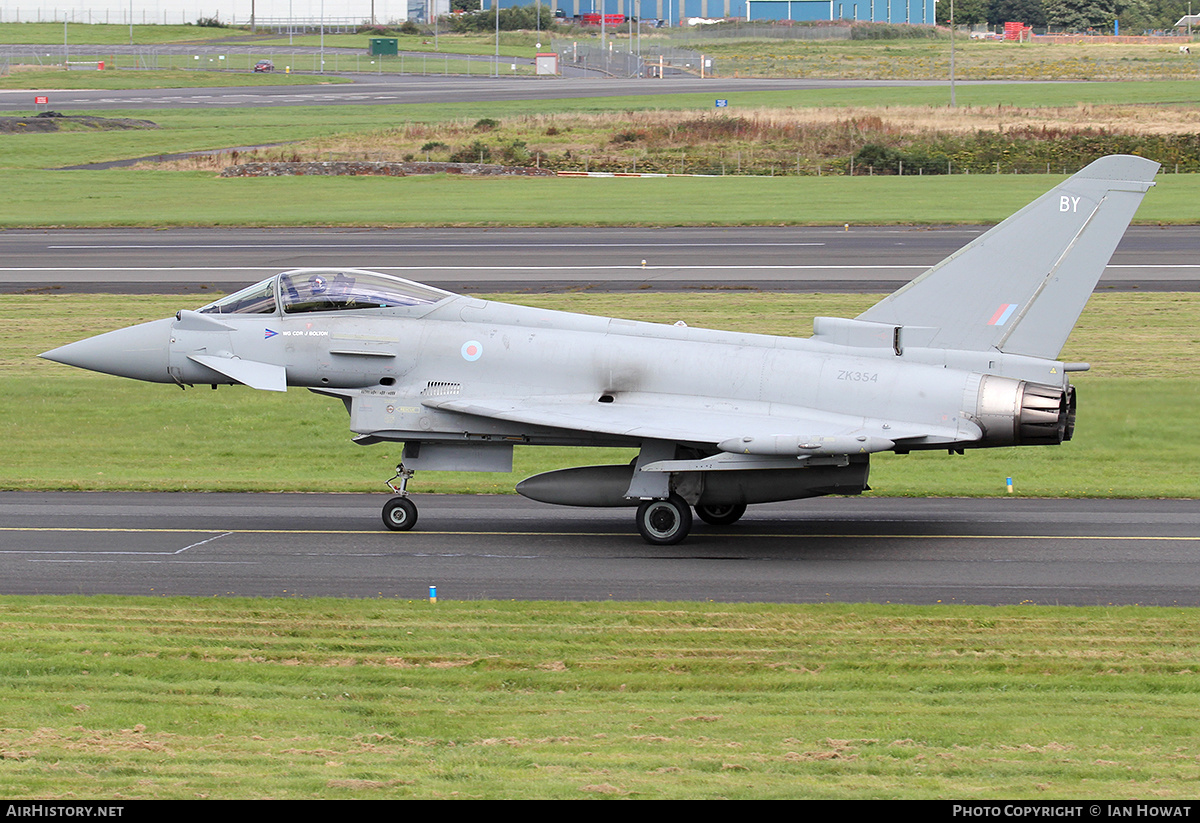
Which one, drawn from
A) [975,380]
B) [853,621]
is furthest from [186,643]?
[975,380]

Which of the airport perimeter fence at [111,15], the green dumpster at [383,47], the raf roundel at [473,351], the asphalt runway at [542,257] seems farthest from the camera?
the airport perimeter fence at [111,15]

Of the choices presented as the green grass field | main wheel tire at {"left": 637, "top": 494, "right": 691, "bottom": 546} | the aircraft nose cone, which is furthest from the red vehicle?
main wheel tire at {"left": 637, "top": 494, "right": 691, "bottom": 546}

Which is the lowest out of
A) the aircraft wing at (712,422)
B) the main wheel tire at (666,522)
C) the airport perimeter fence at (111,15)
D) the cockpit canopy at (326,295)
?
the main wheel tire at (666,522)

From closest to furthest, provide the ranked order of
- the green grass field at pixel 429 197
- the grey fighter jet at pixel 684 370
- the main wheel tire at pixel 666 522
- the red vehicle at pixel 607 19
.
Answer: the grey fighter jet at pixel 684 370 < the main wheel tire at pixel 666 522 < the green grass field at pixel 429 197 < the red vehicle at pixel 607 19

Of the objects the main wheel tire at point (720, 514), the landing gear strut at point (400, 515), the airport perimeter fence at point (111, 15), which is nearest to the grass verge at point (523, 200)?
the main wheel tire at point (720, 514)

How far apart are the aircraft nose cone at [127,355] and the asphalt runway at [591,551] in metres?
2.21

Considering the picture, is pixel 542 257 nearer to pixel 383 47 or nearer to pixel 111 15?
pixel 383 47

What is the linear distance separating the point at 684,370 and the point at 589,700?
23.8 ft

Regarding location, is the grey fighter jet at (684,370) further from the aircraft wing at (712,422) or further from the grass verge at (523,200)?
the grass verge at (523,200)

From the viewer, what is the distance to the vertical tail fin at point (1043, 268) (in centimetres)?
1703

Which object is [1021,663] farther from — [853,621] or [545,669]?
[545,669]

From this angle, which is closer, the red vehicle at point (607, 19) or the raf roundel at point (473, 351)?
the raf roundel at point (473, 351)

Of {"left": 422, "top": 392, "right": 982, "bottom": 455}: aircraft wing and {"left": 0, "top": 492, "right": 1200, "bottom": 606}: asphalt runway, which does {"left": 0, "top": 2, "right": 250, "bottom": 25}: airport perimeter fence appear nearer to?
{"left": 0, "top": 492, "right": 1200, "bottom": 606}: asphalt runway

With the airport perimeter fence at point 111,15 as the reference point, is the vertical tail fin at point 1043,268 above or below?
below
